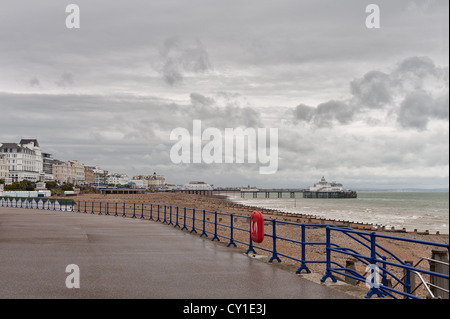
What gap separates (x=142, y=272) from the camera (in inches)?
446

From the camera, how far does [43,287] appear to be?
9.45 m

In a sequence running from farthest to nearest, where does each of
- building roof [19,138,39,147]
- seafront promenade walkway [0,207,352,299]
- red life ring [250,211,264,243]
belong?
building roof [19,138,39,147], red life ring [250,211,264,243], seafront promenade walkway [0,207,352,299]

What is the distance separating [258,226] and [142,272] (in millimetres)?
3514

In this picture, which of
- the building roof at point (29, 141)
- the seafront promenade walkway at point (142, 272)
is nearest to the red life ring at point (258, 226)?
the seafront promenade walkway at point (142, 272)

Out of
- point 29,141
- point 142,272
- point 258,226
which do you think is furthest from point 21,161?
point 142,272

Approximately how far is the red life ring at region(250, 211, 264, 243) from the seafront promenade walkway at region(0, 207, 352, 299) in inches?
24.9

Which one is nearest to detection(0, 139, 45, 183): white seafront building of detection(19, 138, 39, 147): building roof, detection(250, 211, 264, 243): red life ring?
detection(19, 138, 39, 147): building roof

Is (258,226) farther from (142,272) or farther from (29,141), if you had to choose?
(29,141)

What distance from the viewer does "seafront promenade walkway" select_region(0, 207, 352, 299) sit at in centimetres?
901

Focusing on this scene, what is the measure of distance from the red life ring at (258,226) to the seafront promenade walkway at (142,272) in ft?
2.07

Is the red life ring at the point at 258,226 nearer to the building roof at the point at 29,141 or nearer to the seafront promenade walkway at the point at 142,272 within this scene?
the seafront promenade walkway at the point at 142,272

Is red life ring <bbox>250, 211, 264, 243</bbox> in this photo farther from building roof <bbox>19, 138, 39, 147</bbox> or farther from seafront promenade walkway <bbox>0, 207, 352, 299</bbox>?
building roof <bbox>19, 138, 39, 147</bbox>
